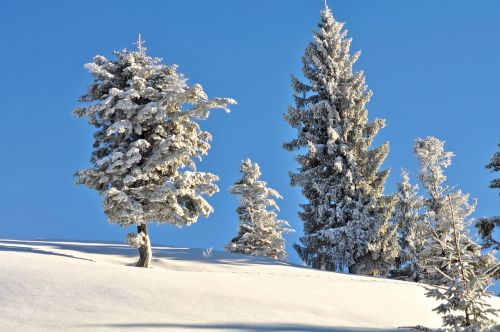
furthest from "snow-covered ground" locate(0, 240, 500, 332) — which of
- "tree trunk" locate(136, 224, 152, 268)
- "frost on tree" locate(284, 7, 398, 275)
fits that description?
"frost on tree" locate(284, 7, 398, 275)

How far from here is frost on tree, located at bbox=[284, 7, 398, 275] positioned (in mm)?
23578

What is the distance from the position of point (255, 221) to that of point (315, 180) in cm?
811

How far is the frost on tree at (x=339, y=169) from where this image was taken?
928 inches

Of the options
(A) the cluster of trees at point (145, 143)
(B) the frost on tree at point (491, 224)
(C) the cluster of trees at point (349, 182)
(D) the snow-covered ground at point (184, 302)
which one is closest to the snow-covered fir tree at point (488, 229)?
(B) the frost on tree at point (491, 224)

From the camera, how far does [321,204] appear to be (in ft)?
81.7

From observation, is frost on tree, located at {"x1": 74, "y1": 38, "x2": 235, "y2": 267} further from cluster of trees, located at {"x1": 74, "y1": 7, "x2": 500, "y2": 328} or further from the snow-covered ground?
the snow-covered ground

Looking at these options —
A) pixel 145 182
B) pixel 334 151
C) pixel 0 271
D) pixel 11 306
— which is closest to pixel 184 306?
pixel 11 306

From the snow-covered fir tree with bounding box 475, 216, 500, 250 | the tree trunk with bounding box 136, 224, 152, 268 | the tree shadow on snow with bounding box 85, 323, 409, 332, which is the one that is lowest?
the tree shadow on snow with bounding box 85, 323, 409, 332

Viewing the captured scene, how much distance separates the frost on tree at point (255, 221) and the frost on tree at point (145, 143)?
553 inches

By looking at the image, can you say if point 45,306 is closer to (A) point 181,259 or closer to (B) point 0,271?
(B) point 0,271

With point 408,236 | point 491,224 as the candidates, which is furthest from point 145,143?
point 408,236

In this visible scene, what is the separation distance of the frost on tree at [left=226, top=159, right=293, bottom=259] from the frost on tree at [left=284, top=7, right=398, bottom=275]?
5.64 meters

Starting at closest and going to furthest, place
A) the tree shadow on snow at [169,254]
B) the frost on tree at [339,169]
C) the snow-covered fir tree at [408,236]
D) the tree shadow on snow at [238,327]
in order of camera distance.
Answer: the tree shadow on snow at [238,327] → the tree shadow on snow at [169,254] → the frost on tree at [339,169] → the snow-covered fir tree at [408,236]

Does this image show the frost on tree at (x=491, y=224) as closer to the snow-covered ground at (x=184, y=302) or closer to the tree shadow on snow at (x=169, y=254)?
the snow-covered ground at (x=184, y=302)
